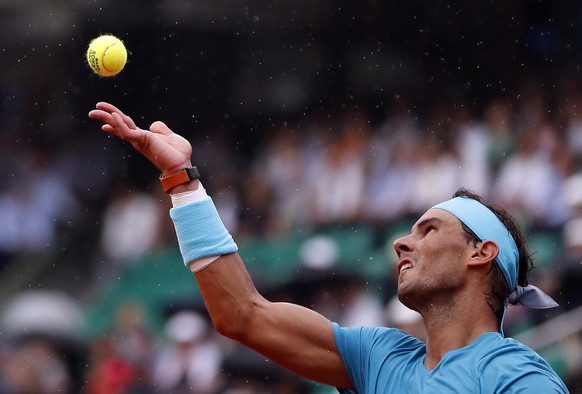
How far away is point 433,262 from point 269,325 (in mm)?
617

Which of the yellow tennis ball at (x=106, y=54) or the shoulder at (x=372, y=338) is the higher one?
the yellow tennis ball at (x=106, y=54)

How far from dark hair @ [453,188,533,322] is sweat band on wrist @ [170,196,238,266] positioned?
2.90 ft

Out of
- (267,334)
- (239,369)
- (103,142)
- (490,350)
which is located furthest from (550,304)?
(103,142)

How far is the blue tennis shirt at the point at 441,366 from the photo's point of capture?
307 cm

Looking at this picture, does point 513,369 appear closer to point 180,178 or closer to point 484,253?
point 484,253

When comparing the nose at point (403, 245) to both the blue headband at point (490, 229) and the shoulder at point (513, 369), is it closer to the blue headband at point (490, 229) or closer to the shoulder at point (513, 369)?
the blue headband at point (490, 229)

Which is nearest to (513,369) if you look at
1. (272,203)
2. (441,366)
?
(441,366)

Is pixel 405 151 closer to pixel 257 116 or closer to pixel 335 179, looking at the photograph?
pixel 335 179

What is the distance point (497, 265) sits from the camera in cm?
353

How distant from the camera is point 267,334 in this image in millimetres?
3568

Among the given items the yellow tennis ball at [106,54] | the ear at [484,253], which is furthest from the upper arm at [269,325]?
the yellow tennis ball at [106,54]

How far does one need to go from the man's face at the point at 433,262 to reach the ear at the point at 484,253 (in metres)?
0.02

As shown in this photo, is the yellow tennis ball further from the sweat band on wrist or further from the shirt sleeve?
the shirt sleeve

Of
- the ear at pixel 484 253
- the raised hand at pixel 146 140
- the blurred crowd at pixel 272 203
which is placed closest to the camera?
the raised hand at pixel 146 140
